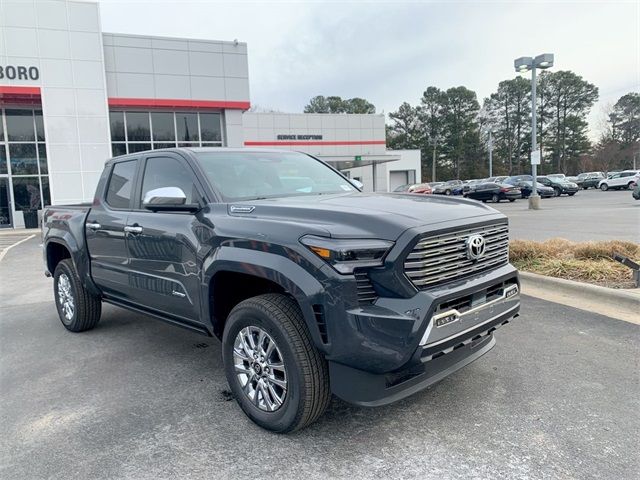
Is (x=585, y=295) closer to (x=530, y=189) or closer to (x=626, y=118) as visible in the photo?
(x=530, y=189)

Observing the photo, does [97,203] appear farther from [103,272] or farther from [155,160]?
[155,160]

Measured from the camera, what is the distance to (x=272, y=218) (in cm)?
317

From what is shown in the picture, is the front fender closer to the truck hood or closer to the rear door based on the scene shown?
the truck hood

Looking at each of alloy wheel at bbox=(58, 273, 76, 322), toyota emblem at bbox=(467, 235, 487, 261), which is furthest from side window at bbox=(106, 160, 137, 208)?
toyota emblem at bbox=(467, 235, 487, 261)

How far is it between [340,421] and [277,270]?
116cm

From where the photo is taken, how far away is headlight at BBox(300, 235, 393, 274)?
2.72m

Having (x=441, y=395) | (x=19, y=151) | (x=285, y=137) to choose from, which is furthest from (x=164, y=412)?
(x=285, y=137)

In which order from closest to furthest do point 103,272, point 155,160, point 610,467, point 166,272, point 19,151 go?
point 610,467 → point 166,272 → point 155,160 → point 103,272 → point 19,151

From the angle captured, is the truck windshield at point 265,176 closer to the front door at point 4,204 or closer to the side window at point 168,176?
the side window at point 168,176

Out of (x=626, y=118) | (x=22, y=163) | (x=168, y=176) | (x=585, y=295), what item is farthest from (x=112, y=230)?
(x=626, y=118)

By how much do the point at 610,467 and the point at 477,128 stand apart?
88067mm

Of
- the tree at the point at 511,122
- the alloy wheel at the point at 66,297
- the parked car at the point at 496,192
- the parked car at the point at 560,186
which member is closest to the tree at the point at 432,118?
the tree at the point at 511,122

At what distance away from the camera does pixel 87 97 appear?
22.0 metres

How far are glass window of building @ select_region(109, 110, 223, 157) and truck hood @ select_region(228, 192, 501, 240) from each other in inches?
858
